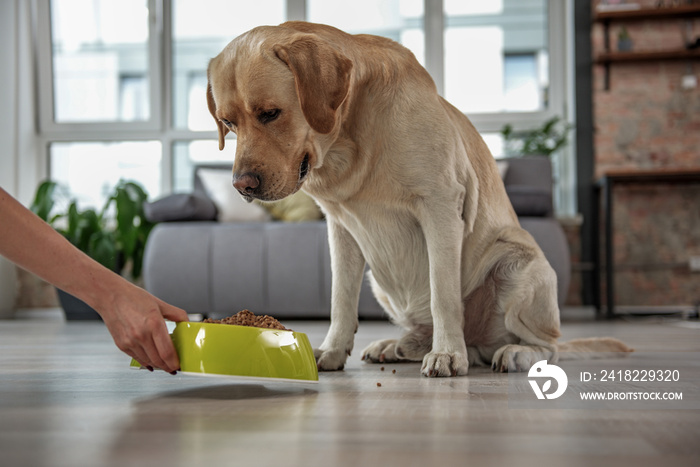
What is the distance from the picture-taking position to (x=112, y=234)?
4367 mm

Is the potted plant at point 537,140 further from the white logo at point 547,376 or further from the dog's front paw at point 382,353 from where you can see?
the white logo at point 547,376

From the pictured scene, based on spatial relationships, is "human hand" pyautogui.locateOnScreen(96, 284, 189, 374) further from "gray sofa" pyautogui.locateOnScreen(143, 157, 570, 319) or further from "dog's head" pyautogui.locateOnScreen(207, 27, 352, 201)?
"gray sofa" pyautogui.locateOnScreen(143, 157, 570, 319)

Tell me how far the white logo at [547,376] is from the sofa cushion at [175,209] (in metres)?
3.00

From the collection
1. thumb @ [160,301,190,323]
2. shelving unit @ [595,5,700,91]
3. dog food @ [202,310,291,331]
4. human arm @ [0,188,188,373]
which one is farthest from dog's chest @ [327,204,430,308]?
shelving unit @ [595,5,700,91]

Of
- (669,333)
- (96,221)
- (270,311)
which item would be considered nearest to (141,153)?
(96,221)

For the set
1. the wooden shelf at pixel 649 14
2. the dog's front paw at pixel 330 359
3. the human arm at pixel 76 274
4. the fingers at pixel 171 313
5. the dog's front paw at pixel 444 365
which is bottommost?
the dog's front paw at pixel 330 359

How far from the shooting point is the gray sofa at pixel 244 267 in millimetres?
3938

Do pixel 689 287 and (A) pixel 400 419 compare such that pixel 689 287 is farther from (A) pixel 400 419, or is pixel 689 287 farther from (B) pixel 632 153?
(A) pixel 400 419

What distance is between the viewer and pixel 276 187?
1345 millimetres

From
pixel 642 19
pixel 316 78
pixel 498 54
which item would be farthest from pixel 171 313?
pixel 642 19

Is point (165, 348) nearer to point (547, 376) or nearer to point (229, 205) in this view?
point (547, 376)

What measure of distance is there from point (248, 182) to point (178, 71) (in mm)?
4644

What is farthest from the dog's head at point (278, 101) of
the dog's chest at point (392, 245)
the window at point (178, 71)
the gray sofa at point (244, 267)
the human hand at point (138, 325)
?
the window at point (178, 71)

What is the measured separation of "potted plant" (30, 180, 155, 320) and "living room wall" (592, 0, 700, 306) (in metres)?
3.44
